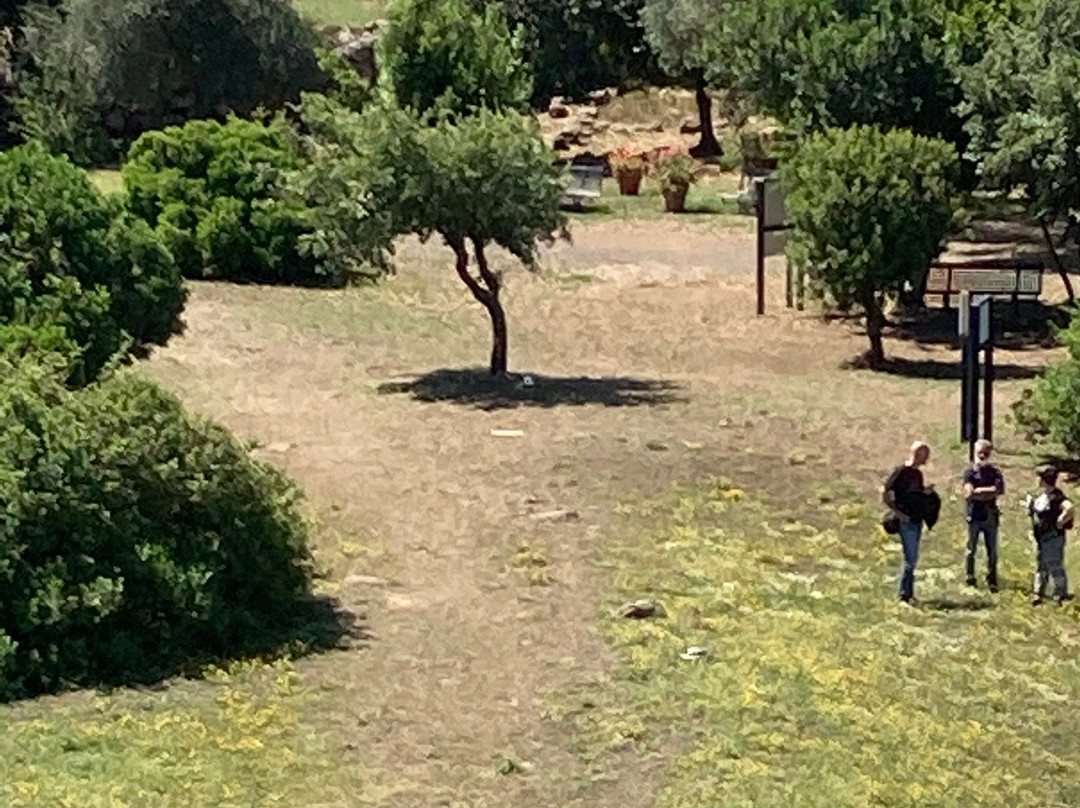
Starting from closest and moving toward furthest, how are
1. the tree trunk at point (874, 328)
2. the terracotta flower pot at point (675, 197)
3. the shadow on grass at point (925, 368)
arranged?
the shadow on grass at point (925, 368) < the tree trunk at point (874, 328) < the terracotta flower pot at point (675, 197)

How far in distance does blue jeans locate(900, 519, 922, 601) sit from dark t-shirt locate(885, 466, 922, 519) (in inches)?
3.8

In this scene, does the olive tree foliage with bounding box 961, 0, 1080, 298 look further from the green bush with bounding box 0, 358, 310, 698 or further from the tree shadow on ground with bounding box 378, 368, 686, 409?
the green bush with bounding box 0, 358, 310, 698

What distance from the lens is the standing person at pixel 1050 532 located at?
18.4 m

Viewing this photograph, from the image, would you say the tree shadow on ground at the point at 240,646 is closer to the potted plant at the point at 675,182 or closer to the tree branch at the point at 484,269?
the tree branch at the point at 484,269

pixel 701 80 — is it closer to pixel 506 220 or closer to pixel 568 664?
pixel 506 220

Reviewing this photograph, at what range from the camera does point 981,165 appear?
1325 inches

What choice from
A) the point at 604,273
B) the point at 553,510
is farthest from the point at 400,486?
the point at 604,273

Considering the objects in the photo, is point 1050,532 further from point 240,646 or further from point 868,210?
point 868,210

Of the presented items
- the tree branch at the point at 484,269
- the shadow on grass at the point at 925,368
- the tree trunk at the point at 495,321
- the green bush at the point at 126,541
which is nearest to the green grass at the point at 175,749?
the green bush at the point at 126,541

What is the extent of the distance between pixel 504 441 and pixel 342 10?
41708 mm

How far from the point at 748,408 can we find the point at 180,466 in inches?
430

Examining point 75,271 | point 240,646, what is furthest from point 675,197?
point 240,646

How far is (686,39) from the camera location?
5156 centimetres

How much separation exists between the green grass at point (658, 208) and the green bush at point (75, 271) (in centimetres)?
2083
